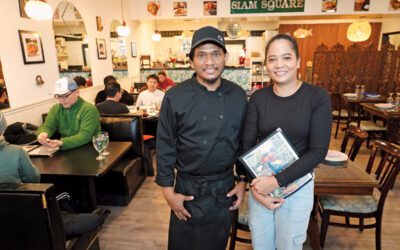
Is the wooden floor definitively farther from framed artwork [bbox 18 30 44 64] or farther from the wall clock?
the wall clock

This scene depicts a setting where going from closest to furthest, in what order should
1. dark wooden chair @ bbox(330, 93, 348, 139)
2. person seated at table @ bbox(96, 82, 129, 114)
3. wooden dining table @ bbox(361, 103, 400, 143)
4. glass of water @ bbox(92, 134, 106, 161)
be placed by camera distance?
glass of water @ bbox(92, 134, 106, 161), person seated at table @ bbox(96, 82, 129, 114), wooden dining table @ bbox(361, 103, 400, 143), dark wooden chair @ bbox(330, 93, 348, 139)

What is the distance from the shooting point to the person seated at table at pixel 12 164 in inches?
63.8

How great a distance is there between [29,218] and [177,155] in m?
0.85

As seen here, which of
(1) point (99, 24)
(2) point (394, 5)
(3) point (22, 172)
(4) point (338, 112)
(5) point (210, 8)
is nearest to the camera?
(3) point (22, 172)

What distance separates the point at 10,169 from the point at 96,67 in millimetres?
3899

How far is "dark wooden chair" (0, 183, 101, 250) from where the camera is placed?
1445 mm

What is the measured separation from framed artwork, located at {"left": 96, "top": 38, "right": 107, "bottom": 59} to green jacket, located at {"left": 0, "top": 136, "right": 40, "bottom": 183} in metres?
3.91

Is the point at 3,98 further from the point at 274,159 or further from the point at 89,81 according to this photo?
the point at 274,159

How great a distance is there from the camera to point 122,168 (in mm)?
3121

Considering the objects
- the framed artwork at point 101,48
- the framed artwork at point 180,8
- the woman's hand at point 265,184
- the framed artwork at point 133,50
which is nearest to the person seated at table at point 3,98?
the framed artwork at point 101,48

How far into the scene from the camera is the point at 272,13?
Result: 21.5 feet

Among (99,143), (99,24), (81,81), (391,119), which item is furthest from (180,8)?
(99,143)

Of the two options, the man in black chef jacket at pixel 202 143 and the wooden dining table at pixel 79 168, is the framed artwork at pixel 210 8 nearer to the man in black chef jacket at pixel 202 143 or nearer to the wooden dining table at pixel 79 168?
the wooden dining table at pixel 79 168

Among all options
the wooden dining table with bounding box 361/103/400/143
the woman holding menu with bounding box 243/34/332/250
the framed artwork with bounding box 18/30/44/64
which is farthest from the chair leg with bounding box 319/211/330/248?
the framed artwork with bounding box 18/30/44/64
